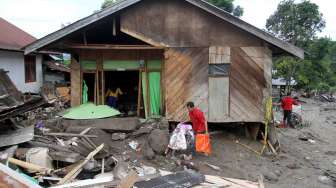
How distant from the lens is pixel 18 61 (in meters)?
19.7

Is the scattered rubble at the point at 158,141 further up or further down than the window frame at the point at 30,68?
further down

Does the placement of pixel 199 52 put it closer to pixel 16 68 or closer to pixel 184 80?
pixel 184 80

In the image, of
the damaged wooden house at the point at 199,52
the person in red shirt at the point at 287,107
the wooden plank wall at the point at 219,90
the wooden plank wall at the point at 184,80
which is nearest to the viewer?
the damaged wooden house at the point at 199,52

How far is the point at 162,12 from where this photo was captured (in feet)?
39.8

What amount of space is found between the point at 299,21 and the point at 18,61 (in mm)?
23683

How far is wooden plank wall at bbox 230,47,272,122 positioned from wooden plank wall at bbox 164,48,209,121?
3.09ft

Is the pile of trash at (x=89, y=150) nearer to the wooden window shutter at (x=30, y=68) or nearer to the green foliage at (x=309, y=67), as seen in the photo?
the wooden window shutter at (x=30, y=68)

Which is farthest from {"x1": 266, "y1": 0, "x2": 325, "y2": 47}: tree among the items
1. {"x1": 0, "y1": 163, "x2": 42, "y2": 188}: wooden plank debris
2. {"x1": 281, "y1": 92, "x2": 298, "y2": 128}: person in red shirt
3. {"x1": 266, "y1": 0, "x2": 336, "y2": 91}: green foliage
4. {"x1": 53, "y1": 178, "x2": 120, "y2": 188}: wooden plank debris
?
{"x1": 0, "y1": 163, "x2": 42, "y2": 188}: wooden plank debris

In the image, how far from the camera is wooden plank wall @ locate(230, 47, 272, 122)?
39.7 feet

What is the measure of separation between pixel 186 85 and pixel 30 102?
16.8 feet

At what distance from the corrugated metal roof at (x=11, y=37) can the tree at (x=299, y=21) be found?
70.4ft

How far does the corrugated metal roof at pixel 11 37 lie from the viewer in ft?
58.8

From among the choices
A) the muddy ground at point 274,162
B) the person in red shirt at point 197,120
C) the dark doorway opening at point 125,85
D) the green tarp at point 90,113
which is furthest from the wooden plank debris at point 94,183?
the dark doorway opening at point 125,85

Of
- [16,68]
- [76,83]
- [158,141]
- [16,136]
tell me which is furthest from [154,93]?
[16,68]
